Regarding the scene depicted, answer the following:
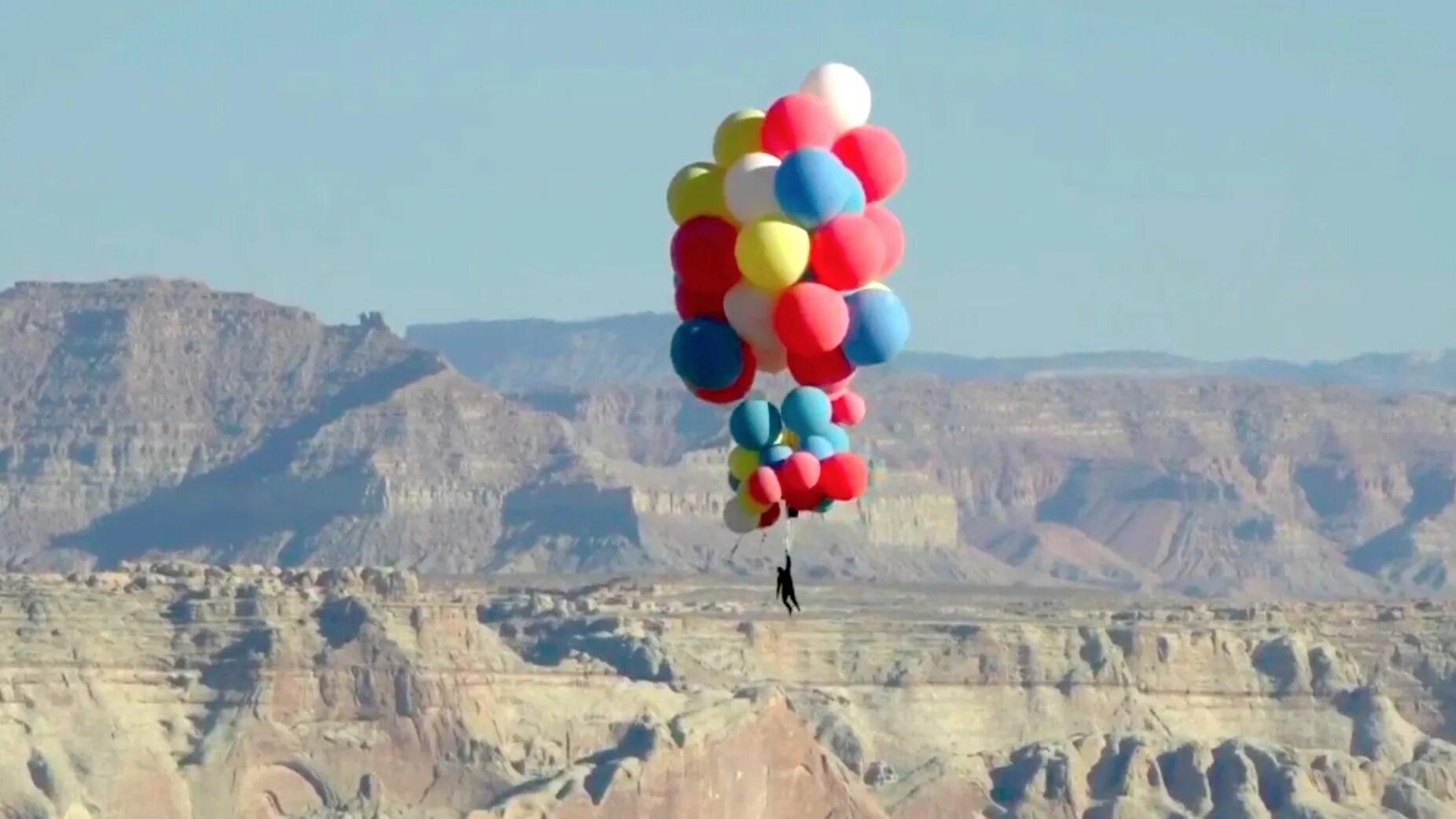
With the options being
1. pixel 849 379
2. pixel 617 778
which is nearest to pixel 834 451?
pixel 849 379

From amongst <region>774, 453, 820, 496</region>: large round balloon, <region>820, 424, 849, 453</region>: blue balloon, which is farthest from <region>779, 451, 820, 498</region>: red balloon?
<region>820, 424, 849, 453</region>: blue balloon

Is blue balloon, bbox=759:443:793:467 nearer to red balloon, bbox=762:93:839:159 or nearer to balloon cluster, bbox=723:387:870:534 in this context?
balloon cluster, bbox=723:387:870:534

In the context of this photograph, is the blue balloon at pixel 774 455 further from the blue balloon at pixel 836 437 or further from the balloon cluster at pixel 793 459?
the blue balloon at pixel 836 437

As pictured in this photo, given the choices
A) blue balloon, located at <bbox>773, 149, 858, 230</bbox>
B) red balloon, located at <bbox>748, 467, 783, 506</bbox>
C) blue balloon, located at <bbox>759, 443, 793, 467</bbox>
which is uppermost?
blue balloon, located at <bbox>773, 149, 858, 230</bbox>

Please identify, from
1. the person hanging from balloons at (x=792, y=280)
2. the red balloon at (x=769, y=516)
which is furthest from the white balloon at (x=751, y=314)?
the red balloon at (x=769, y=516)

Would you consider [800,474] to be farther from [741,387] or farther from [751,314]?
[751,314]

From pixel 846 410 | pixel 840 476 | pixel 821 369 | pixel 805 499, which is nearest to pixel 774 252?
pixel 821 369
